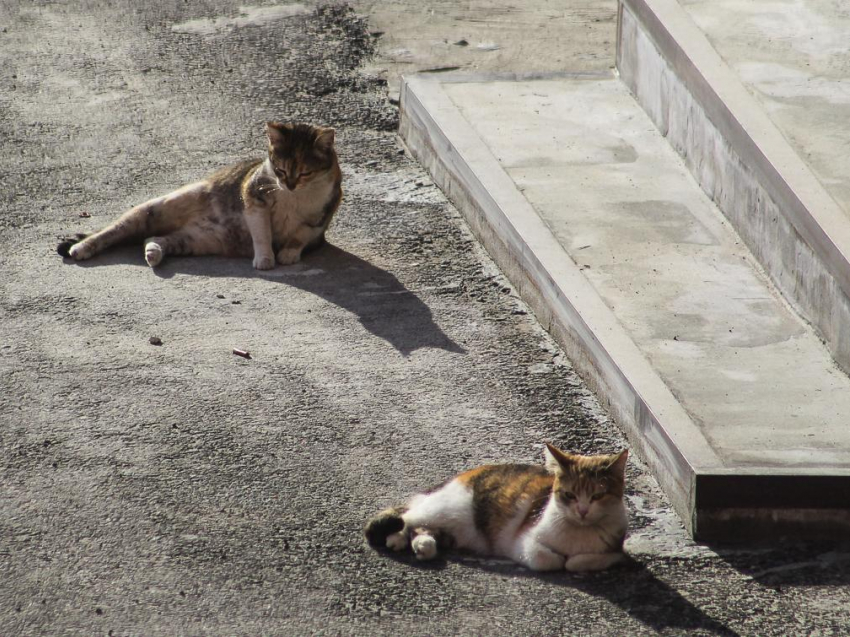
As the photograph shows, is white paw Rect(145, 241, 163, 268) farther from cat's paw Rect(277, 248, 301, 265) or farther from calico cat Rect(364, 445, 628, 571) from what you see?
calico cat Rect(364, 445, 628, 571)

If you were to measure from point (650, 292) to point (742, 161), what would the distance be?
1.32 m

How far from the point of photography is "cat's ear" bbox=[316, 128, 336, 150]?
26.7ft

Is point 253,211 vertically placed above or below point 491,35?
above

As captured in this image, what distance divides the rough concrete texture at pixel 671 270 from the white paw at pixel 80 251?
9.53ft

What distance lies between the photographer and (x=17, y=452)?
6.16m

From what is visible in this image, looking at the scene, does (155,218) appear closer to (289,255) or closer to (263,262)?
(263,262)

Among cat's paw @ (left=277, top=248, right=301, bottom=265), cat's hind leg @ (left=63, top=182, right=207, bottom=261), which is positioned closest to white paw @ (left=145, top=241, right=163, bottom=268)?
cat's hind leg @ (left=63, top=182, right=207, bottom=261)

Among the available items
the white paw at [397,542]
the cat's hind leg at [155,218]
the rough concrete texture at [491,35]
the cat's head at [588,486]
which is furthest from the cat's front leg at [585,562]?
the rough concrete texture at [491,35]

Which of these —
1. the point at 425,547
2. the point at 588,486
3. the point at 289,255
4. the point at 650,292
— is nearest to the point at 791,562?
the point at 588,486

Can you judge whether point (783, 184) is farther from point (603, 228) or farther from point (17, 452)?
point (17, 452)

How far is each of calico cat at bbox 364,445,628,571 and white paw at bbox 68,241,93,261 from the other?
361 centimetres

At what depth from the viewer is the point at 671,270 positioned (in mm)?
7527

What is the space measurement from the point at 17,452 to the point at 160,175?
386 centimetres

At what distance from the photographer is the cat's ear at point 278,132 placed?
8.04 metres
